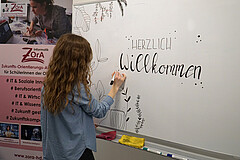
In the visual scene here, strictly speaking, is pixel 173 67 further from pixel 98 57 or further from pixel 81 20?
pixel 81 20

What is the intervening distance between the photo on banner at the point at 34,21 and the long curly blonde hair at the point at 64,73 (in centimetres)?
92

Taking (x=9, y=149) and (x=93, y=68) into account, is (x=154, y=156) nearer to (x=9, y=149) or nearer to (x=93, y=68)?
(x=93, y=68)

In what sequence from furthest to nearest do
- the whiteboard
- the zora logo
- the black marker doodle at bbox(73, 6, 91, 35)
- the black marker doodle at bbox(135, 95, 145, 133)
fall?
1. the zora logo
2. the black marker doodle at bbox(73, 6, 91, 35)
3. the black marker doodle at bbox(135, 95, 145, 133)
4. the whiteboard

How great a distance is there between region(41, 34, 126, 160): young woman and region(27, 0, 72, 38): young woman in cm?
90

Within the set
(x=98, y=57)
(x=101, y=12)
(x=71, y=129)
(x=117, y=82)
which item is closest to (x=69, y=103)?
(x=71, y=129)

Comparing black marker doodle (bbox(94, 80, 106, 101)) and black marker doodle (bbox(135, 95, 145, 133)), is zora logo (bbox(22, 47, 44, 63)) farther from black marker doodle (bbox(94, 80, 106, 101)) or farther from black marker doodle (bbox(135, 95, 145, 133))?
black marker doodle (bbox(135, 95, 145, 133))

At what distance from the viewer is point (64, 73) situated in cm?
106

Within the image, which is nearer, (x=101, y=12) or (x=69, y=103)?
(x=69, y=103)

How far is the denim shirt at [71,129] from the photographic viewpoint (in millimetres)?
1081

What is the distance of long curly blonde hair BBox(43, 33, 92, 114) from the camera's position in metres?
1.04

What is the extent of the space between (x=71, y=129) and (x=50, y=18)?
128 cm

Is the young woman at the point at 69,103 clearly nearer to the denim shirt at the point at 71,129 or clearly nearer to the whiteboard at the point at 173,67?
the denim shirt at the point at 71,129

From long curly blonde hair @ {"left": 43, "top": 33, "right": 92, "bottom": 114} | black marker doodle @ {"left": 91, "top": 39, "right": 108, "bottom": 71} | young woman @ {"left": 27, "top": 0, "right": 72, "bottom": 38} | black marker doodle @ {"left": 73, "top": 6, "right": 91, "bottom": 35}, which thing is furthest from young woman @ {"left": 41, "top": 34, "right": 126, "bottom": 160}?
young woman @ {"left": 27, "top": 0, "right": 72, "bottom": 38}

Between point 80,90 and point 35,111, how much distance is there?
1.07 m
